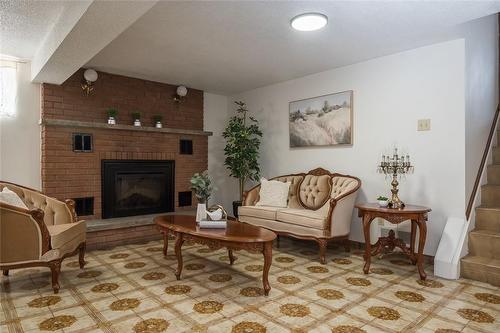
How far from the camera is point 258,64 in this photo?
426 centimetres

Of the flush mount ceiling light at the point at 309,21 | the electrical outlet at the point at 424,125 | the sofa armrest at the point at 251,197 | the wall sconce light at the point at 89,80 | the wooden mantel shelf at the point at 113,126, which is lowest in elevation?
the sofa armrest at the point at 251,197

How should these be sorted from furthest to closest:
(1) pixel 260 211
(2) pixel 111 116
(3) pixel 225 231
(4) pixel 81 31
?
(2) pixel 111 116 < (1) pixel 260 211 < (3) pixel 225 231 < (4) pixel 81 31

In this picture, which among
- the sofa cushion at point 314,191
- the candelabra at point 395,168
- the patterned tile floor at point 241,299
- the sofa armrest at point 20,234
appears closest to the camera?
the patterned tile floor at point 241,299

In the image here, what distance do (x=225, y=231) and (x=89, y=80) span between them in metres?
3.09

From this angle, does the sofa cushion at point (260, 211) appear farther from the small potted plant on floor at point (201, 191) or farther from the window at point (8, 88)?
the window at point (8, 88)

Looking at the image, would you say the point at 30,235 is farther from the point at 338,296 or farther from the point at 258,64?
the point at 258,64

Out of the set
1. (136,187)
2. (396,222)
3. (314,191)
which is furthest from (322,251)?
(136,187)

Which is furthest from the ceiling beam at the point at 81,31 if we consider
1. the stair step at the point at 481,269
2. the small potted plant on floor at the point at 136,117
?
the stair step at the point at 481,269

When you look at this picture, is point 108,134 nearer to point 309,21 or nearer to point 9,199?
point 9,199

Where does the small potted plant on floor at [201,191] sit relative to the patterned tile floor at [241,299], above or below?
above

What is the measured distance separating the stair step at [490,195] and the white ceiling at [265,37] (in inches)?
68.3

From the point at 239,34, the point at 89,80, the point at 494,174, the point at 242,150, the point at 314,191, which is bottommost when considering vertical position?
the point at 314,191

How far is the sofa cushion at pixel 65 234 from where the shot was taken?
276 cm

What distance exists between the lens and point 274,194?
14.8 ft
